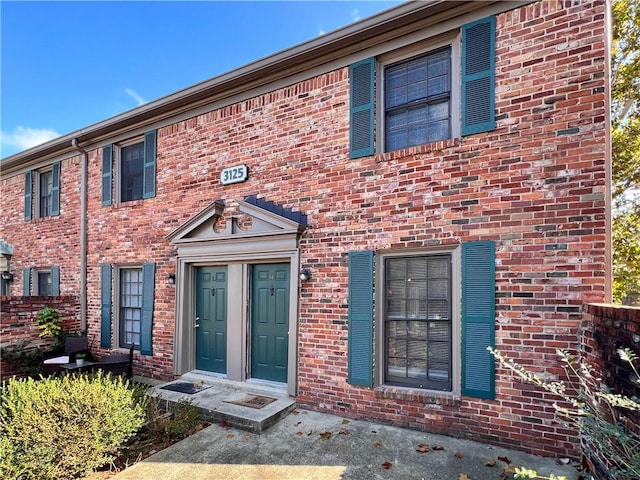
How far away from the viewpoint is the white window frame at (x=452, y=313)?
13.6ft

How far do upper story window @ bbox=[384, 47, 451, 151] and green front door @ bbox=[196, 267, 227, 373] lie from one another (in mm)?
3797

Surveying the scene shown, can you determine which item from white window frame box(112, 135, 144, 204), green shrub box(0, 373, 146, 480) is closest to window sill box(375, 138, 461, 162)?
green shrub box(0, 373, 146, 480)

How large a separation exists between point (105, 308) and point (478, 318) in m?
7.39

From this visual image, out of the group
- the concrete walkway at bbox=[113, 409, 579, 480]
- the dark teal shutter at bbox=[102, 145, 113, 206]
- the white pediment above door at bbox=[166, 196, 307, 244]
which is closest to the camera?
the concrete walkway at bbox=[113, 409, 579, 480]

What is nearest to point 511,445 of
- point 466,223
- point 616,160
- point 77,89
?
point 466,223

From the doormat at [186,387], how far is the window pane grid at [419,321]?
122 inches

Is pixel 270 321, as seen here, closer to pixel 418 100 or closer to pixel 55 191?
pixel 418 100

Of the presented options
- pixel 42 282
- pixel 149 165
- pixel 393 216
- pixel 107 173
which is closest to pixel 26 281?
pixel 42 282

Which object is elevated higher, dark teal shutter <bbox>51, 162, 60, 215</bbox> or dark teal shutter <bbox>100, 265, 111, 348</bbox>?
dark teal shutter <bbox>51, 162, 60, 215</bbox>

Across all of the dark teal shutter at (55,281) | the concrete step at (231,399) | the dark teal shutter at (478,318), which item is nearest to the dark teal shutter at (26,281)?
the dark teal shutter at (55,281)

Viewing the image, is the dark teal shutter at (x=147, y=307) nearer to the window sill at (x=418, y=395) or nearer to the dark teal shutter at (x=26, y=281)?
the window sill at (x=418, y=395)

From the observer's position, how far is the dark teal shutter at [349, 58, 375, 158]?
187 inches

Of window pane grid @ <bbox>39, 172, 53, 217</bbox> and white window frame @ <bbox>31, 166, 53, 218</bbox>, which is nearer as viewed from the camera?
window pane grid @ <bbox>39, 172, 53, 217</bbox>

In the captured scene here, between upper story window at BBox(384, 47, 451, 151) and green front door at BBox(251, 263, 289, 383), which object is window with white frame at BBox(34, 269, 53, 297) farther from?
upper story window at BBox(384, 47, 451, 151)
